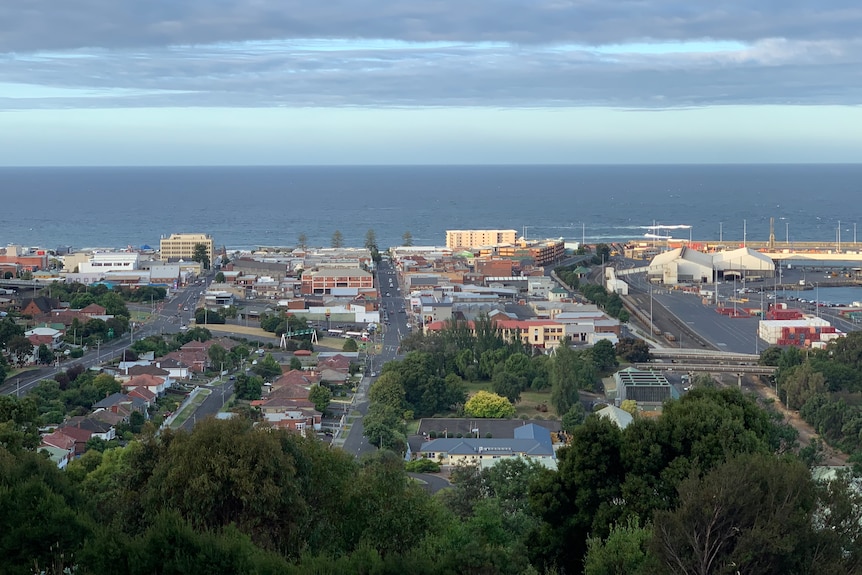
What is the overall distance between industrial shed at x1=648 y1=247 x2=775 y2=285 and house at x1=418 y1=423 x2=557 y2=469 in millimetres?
14087

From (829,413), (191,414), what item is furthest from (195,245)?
(829,413)

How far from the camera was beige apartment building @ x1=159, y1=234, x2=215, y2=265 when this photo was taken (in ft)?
84.7

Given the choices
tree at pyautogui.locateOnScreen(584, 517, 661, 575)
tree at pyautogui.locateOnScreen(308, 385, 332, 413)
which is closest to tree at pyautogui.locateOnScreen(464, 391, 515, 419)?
tree at pyautogui.locateOnScreen(308, 385, 332, 413)

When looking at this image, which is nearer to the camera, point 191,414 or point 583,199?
point 191,414

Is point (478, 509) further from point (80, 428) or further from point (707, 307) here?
point (707, 307)

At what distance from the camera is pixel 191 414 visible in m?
11.1

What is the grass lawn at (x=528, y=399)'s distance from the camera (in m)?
11.4

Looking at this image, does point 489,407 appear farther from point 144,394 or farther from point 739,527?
point 739,527

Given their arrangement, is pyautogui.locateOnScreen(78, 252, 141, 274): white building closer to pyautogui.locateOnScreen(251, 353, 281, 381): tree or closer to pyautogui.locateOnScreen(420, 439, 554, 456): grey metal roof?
pyautogui.locateOnScreen(251, 353, 281, 381): tree

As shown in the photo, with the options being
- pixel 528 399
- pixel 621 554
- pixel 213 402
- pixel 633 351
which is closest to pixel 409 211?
pixel 633 351

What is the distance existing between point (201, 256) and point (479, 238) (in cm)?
843

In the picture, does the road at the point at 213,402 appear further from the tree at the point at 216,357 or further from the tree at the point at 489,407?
the tree at the point at 489,407

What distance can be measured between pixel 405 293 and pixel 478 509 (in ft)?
51.2

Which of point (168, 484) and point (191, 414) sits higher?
point (168, 484)
